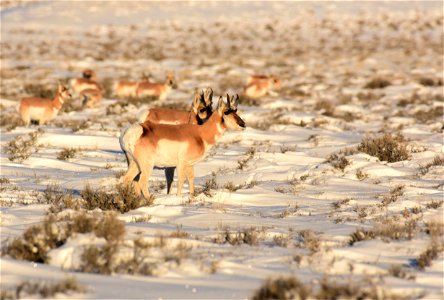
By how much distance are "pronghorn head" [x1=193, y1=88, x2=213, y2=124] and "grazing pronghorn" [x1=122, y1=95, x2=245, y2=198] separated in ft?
5.19

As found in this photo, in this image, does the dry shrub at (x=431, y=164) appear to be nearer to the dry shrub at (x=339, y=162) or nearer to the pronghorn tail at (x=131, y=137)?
the dry shrub at (x=339, y=162)

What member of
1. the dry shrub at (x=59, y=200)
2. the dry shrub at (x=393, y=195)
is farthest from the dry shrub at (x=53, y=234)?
the dry shrub at (x=393, y=195)

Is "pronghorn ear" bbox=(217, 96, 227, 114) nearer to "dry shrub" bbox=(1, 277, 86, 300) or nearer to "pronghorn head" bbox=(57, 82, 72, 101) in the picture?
"dry shrub" bbox=(1, 277, 86, 300)

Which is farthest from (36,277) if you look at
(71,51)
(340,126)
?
(71,51)

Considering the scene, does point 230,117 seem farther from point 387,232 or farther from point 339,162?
point 387,232

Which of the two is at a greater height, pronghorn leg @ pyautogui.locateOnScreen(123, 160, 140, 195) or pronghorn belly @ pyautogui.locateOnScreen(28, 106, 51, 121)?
pronghorn belly @ pyautogui.locateOnScreen(28, 106, 51, 121)

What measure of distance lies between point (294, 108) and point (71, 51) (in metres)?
25.4

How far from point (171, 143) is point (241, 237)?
2.50 metres

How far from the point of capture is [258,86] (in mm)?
24031

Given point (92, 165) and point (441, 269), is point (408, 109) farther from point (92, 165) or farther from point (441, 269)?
point (441, 269)

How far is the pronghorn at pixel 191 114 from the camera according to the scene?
36.9 ft

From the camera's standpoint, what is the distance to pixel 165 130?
9.10 meters

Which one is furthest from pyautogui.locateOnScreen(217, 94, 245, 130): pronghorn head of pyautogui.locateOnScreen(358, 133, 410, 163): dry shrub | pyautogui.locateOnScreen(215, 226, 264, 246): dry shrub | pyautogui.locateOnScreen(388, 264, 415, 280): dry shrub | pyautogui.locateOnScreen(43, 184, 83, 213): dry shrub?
pyautogui.locateOnScreen(388, 264, 415, 280): dry shrub

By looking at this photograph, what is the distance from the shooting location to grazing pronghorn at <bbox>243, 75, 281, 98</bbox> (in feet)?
78.2
